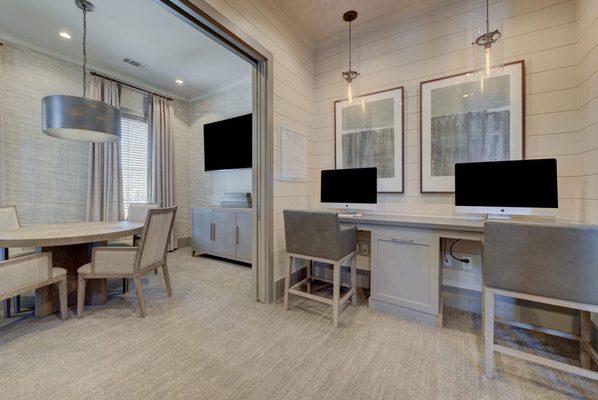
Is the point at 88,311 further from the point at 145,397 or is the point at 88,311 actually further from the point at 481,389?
the point at 481,389

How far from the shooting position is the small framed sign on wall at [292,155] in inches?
101

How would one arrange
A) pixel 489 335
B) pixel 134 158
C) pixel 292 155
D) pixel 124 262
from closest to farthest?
pixel 489 335, pixel 124 262, pixel 292 155, pixel 134 158

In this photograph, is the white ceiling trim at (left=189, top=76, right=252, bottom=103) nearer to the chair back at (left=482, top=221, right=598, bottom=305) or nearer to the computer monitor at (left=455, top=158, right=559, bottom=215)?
the computer monitor at (left=455, top=158, right=559, bottom=215)

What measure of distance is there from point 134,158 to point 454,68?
4691 millimetres

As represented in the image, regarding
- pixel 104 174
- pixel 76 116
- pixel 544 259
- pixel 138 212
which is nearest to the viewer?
pixel 544 259

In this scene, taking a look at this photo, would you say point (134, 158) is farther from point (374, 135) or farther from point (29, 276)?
point (374, 135)

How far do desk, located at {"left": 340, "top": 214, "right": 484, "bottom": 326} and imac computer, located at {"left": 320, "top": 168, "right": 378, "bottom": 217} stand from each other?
329mm

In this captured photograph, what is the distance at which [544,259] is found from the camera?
1290mm

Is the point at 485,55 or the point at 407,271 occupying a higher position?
the point at 485,55

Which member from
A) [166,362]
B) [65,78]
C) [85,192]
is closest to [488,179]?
[166,362]

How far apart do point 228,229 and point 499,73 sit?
3.56 m

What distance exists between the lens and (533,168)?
181cm

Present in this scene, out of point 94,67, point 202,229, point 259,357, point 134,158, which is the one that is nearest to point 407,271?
point 259,357

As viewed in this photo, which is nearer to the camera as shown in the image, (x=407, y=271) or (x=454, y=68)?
(x=407, y=271)
